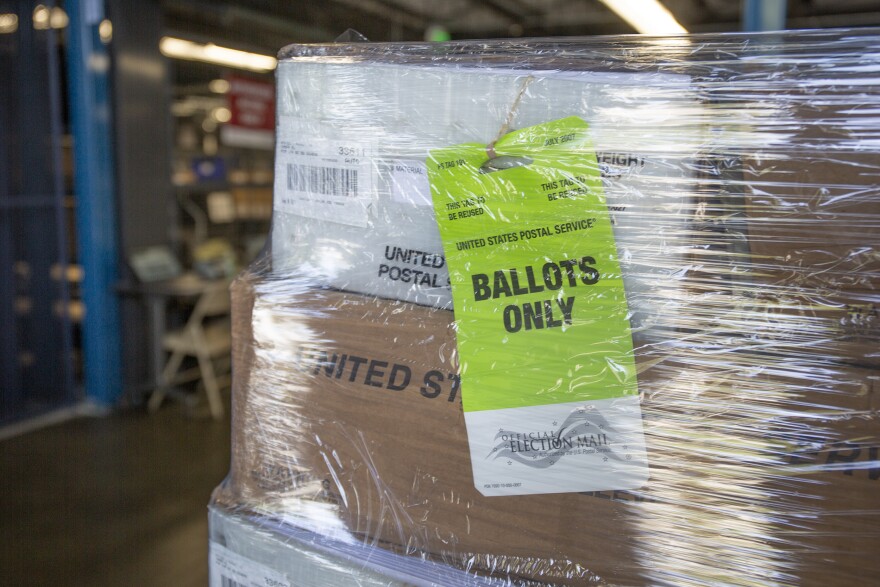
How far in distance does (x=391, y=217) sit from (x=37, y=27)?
3.71 meters

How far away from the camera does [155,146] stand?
13.3ft

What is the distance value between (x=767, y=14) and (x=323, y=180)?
4.49 feet

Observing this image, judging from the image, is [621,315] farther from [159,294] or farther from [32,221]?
[32,221]

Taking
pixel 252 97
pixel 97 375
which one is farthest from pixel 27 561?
pixel 252 97

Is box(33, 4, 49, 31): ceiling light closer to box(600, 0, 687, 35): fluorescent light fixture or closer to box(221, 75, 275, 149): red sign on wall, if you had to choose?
box(221, 75, 275, 149): red sign on wall

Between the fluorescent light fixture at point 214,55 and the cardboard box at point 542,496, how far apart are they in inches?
147

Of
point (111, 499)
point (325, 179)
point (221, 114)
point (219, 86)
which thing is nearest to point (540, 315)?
point (325, 179)

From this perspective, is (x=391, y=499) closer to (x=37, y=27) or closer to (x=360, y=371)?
(x=360, y=371)

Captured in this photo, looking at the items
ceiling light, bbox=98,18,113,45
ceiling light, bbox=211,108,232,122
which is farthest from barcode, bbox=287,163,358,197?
ceiling light, bbox=211,108,232,122

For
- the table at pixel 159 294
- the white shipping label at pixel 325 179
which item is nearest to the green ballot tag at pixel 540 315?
the white shipping label at pixel 325 179

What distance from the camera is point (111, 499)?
9.70 ft

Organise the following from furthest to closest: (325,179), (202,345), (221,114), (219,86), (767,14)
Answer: (221,114)
(219,86)
(202,345)
(767,14)
(325,179)

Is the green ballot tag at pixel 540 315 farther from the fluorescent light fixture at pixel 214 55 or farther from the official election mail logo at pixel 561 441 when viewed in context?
the fluorescent light fixture at pixel 214 55

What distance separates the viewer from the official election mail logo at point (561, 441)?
75 cm
